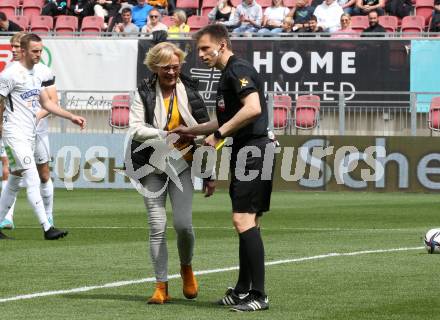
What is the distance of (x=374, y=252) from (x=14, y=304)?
4981mm

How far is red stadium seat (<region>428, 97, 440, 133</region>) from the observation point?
2486 centimetres

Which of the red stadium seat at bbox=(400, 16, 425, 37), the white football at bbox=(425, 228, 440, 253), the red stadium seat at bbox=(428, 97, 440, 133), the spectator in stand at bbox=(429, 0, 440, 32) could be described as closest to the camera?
the white football at bbox=(425, 228, 440, 253)

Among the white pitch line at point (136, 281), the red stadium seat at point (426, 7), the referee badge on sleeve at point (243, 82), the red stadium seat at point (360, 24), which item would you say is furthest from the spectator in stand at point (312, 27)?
the referee badge on sleeve at point (243, 82)

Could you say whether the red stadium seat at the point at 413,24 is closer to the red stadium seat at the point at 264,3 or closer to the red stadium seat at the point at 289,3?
the red stadium seat at the point at 289,3

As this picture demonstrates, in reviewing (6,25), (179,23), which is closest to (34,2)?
(6,25)

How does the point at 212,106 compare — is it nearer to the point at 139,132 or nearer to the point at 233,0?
the point at 233,0

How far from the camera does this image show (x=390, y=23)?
2698cm

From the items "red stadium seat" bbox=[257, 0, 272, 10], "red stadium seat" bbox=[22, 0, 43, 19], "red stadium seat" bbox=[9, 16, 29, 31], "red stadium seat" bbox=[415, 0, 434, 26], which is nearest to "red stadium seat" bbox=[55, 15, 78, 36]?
"red stadium seat" bbox=[9, 16, 29, 31]

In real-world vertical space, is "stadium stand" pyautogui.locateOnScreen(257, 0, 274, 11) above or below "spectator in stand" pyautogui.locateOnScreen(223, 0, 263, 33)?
above

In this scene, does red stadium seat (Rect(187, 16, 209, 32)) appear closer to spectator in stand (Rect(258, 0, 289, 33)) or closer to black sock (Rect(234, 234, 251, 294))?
spectator in stand (Rect(258, 0, 289, 33))

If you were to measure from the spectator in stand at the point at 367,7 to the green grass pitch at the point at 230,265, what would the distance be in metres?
8.27

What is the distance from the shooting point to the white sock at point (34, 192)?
14.2 meters

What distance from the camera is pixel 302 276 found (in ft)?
35.1

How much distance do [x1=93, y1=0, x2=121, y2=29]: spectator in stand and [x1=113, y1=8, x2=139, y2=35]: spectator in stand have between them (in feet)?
4.76
